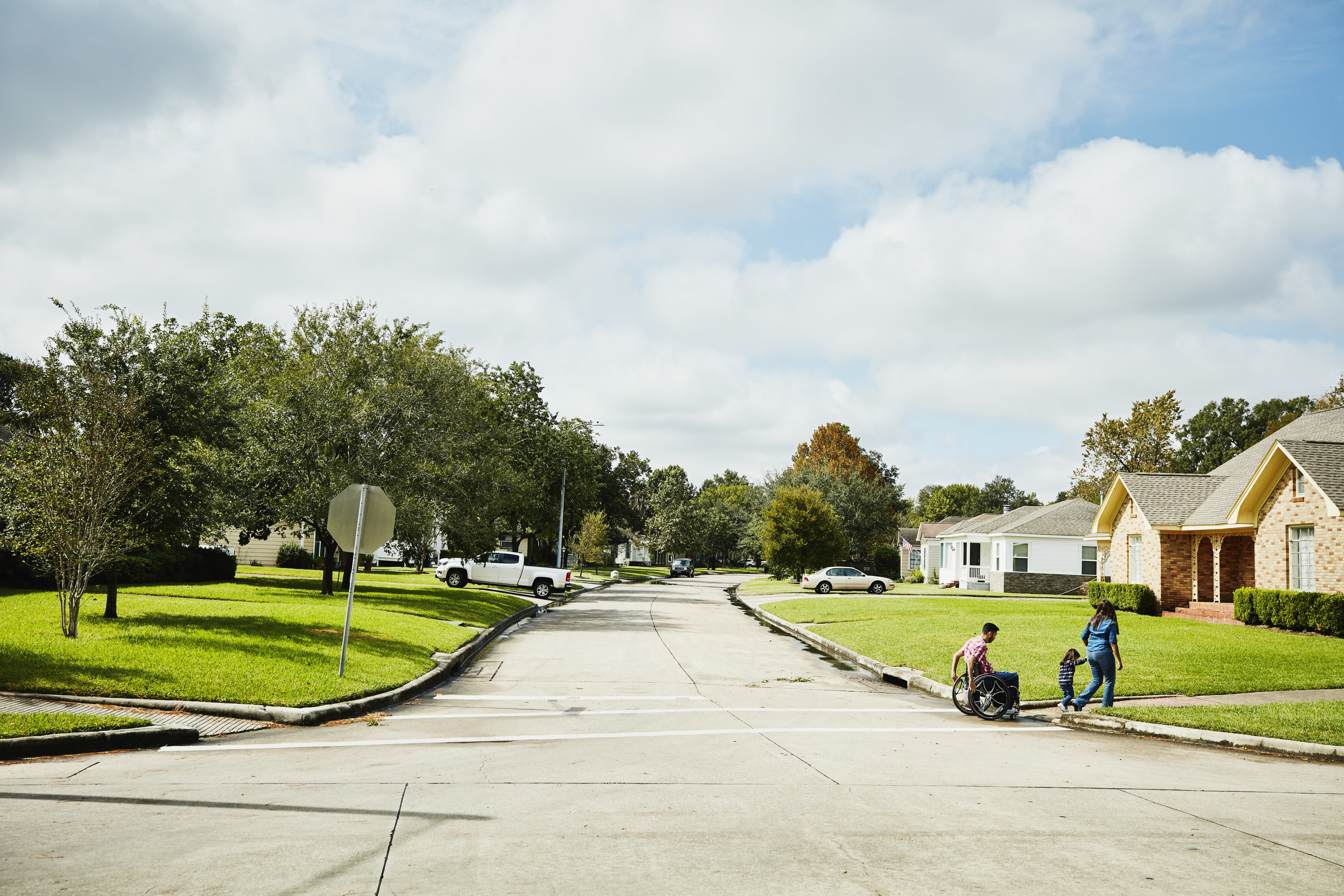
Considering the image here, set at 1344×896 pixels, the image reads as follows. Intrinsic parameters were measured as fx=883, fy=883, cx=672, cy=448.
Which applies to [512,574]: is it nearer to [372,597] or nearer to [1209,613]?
[372,597]

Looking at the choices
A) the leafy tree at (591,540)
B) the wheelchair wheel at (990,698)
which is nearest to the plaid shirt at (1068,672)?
the wheelchair wheel at (990,698)

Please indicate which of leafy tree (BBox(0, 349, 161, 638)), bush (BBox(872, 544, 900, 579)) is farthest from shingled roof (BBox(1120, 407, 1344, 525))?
bush (BBox(872, 544, 900, 579))

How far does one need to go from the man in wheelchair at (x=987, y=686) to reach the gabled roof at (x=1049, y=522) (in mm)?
37599

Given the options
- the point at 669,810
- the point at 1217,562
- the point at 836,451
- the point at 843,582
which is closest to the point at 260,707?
the point at 669,810

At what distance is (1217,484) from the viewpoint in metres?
31.4

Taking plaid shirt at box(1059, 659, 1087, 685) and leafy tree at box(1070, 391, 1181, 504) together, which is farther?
leafy tree at box(1070, 391, 1181, 504)

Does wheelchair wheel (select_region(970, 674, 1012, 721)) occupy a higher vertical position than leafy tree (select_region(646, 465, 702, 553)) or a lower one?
lower

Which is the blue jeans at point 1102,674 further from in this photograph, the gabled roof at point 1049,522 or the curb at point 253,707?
the gabled roof at point 1049,522

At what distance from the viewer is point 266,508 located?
85.3ft

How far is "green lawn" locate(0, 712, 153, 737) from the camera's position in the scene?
8.00 m

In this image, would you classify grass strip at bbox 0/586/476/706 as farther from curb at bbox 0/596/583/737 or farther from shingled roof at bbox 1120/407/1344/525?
shingled roof at bbox 1120/407/1344/525

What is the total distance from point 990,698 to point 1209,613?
61.7 feet

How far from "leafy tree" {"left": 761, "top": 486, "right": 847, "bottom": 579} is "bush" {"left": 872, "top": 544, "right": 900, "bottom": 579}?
2017 centimetres

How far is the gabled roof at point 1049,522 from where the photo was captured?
154ft
